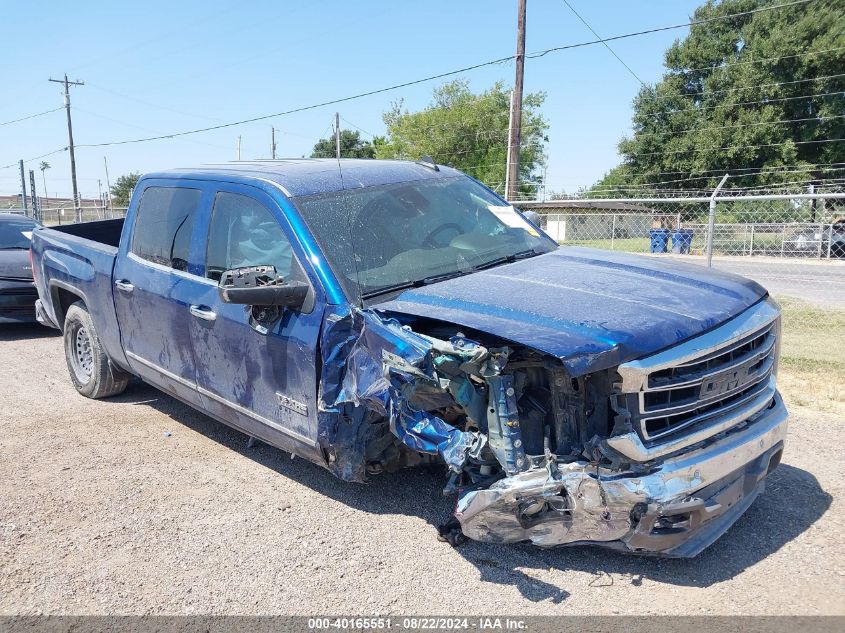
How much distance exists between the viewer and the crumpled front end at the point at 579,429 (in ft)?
9.62

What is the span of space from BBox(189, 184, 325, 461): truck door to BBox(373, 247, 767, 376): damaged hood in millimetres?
520

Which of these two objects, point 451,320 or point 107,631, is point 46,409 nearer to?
point 107,631

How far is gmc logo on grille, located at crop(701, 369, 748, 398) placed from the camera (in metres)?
3.11

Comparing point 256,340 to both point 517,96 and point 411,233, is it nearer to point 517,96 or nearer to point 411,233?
point 411,233

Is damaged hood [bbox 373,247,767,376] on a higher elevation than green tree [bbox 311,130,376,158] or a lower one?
lower

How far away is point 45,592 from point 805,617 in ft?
11.0

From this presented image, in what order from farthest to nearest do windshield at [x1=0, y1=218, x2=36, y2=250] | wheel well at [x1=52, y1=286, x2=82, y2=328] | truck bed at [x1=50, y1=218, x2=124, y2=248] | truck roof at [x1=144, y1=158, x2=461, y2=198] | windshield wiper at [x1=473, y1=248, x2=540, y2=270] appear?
windshield at [x1=0, y1=218, x2=36, y2=250]
truck bed at [x1=50, y1=218, x2=124, y2=248]
wheel well at [x1=52, y1=286, x2=82, y2=328]
truck roof at [x1=144, y1=158, x2=461, y2=198]
windshield wiper at [x1=473, y1=248, x2=540, y2=270]

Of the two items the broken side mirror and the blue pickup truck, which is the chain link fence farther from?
the broken side mirror

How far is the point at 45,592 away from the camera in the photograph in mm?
3266

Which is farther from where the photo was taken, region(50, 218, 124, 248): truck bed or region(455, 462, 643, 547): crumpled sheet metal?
region(50, 218, 124, 248): truck bed

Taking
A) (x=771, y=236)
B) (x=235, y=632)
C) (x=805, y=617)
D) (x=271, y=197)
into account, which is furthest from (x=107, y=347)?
(x=771, y=236)

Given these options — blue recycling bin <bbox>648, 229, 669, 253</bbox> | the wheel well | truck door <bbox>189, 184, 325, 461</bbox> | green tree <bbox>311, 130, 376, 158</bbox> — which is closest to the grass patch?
truck door <bbox>189, 184, 325, 461</bbox>

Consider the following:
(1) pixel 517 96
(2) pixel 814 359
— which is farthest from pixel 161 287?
(1) pixel 517 96

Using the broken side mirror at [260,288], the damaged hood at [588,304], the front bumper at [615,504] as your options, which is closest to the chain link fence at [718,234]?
the damaged hood at [588,304]
